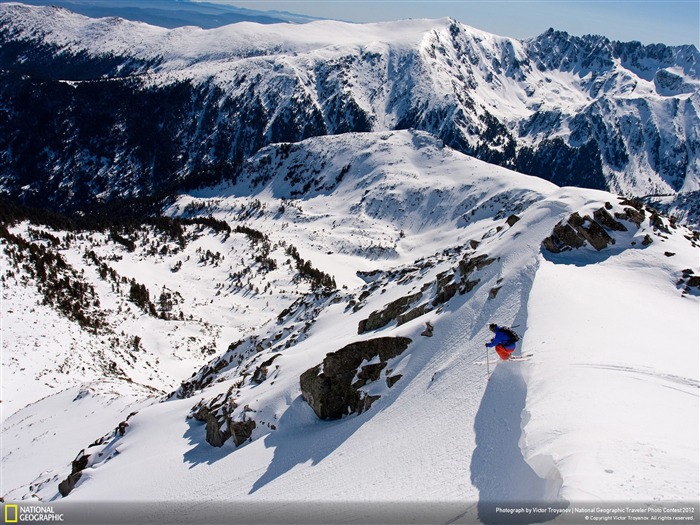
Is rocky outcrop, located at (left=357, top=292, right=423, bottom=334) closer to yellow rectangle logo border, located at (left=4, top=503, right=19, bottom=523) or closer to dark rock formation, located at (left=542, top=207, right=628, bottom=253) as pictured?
dark rock formation, located at (left=542, top=207, right=628, bottom=253)

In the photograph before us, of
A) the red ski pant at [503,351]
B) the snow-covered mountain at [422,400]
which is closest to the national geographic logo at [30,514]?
the snow-covered mountain at [422,400]

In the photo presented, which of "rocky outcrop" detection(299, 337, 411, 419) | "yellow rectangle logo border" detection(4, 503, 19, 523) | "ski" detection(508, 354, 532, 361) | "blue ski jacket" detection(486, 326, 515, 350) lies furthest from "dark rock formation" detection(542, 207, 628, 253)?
"yellow rectangle logo border" detection(4, 503, 19, 523)

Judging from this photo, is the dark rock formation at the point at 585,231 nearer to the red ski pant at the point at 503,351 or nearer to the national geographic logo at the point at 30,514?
the red ski pant at the point at 503,351

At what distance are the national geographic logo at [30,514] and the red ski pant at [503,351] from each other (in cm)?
1833

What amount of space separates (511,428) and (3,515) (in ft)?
71.5

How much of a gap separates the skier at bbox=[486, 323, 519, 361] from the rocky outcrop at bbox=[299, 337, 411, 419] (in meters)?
5.18

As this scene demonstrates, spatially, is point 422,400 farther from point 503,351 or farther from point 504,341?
point 504,341

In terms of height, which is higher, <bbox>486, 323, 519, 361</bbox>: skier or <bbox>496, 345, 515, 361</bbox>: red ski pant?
<bbox>486, 323, 519, 361</bbox>: skier

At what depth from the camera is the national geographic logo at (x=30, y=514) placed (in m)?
17.4

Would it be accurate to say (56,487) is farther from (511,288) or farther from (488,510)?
(511,288)

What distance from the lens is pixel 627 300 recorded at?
17.3 metres

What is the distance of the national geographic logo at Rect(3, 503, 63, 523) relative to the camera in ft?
57.1

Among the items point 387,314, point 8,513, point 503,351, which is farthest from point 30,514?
point 503,351

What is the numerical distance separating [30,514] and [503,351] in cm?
2025
